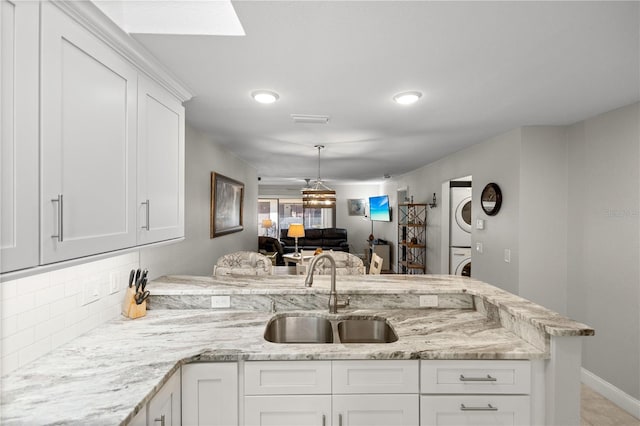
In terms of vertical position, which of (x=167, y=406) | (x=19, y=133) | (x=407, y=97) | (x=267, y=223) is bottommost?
(x=167, y=406)

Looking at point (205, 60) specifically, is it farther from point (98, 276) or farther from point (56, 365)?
point (56, 365)

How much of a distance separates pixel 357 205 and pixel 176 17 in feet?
27.9

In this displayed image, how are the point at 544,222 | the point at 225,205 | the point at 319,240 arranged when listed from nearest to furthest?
the point at 544,222, the point at 225,205, the point at 319,240

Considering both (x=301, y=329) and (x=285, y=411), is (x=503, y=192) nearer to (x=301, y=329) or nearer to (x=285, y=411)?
(x=301, y=329)

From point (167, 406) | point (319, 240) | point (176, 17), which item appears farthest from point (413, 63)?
point (319, 240)

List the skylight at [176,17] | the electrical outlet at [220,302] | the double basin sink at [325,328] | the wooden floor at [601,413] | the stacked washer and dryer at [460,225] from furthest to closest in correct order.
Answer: the stacked washer and dryer at [460,225], the wooden floor at [601,413], the electrical outlet at [220,302], the double basin sink at [325,328], the skylight at [176,17]

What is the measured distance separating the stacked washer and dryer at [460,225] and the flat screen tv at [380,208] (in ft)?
9.61

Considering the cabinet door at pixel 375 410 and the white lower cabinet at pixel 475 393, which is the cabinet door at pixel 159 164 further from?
the white lower cabinet at pixel 475 393

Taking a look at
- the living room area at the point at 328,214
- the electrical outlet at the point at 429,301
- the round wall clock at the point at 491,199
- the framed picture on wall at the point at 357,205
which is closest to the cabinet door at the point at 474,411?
the electrical outlet at the point at 429,301

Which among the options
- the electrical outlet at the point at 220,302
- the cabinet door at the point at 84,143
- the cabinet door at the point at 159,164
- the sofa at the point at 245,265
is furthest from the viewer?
the sofa at the point at 245,265

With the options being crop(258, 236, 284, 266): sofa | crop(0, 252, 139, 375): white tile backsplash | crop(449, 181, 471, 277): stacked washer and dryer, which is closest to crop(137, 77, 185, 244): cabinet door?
crop(0, 252, 139, 375): white tile backsplash

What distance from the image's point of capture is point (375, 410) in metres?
1.48

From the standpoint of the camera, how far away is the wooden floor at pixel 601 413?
234 centimetres

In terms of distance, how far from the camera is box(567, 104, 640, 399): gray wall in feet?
7.95
